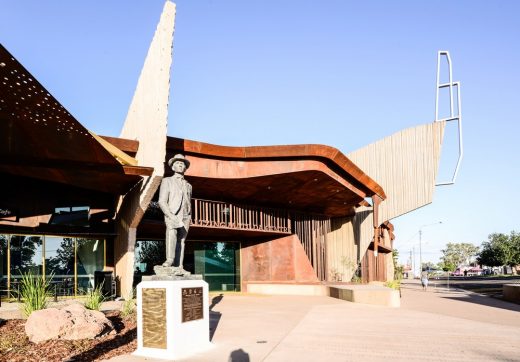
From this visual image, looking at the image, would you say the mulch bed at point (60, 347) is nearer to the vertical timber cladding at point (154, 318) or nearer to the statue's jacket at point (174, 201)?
the vertical timber cladding at point (154, 318)

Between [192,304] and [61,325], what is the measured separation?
8.49 ft

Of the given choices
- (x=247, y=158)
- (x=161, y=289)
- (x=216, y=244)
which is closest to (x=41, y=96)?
(x=161, y=289)

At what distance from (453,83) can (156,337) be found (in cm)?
2827

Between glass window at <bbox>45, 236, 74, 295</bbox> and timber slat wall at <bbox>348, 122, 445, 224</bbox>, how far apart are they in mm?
21161

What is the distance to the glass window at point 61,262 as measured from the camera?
19.8m

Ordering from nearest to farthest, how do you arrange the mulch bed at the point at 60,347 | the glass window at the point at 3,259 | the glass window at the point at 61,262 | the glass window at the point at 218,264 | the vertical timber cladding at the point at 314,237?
the mulch bed at the point at 60,347 → the glass window at the point at 3,259 → the glass window at the point at 61,262 → the glass window at the point at 218,264 → the vertical timber cladding at the point at 314,237

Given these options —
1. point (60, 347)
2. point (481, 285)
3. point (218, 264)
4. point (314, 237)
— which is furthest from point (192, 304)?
point (481, 285)

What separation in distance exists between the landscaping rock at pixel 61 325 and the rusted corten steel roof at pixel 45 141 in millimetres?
4495

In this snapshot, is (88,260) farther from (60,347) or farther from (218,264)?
(60,347)

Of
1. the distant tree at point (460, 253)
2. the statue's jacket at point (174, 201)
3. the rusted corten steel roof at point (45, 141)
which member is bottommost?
the distant tree at point (460, 253)

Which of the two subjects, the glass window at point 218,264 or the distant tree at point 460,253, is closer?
the glass window at point 218,264

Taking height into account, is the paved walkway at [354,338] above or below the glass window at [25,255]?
below

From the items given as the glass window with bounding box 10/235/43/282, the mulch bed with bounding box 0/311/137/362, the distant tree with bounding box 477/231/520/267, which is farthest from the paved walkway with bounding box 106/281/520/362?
the distant tree with bounding box 477/231/520/267

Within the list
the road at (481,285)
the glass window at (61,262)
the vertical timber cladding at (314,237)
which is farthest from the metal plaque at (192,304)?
the road at (481,285)
